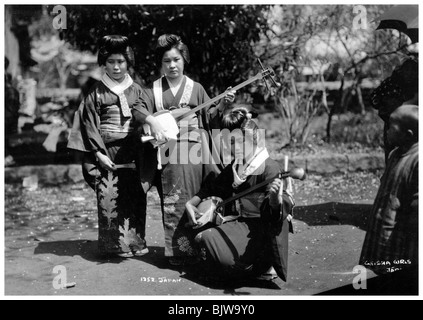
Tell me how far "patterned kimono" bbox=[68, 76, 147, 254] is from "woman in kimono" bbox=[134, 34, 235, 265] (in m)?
0.15

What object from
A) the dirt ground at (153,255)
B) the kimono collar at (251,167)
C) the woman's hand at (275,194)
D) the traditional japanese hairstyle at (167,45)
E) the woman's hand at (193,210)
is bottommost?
the dirt ground at (153,255)

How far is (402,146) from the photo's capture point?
396 centimetres

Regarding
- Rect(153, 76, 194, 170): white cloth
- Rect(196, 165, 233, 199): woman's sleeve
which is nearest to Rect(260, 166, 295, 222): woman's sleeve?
Rect(196, 165, 233, 199): woman's sleeve

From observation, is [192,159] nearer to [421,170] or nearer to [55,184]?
[421,170]

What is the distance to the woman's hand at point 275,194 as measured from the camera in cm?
366

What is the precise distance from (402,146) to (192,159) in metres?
1.38

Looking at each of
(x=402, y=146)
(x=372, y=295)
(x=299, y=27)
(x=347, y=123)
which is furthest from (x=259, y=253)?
(x=347, y=123)

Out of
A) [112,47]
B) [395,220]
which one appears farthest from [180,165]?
[395,220]

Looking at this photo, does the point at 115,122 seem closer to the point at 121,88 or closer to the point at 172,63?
the point at 121,88

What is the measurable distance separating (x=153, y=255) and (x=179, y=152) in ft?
2.68

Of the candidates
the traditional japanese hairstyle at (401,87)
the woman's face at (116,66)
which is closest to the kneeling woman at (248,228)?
the woman's face at (116,66)

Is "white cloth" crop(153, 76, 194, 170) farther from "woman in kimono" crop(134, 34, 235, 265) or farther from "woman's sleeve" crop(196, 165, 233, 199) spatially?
"woman's sleeve" crop(196, 165, 233, 199)

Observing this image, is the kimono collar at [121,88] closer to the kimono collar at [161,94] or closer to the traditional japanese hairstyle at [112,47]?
the traditional japanese hairstyle at [112,47]

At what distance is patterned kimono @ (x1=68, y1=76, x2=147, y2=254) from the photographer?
4.26 meters
